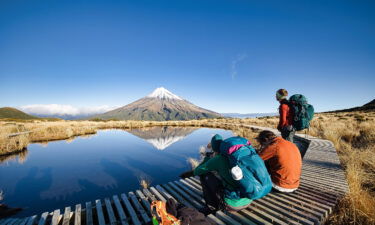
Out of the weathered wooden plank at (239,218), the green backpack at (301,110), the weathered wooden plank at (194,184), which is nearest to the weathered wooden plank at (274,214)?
the weathered wooden plank at (239,218)

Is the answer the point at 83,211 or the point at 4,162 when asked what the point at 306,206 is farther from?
the point at 4,162

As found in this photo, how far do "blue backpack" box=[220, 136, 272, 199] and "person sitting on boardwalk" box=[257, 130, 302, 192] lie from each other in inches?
27.3

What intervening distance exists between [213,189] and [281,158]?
1.36 m

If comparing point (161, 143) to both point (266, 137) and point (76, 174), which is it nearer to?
point (76, 174)

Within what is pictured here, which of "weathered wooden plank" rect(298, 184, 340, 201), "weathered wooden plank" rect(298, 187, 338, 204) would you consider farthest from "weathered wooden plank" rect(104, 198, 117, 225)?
Result: "weathered wooden plank" rect(298, 184, 340, 201)

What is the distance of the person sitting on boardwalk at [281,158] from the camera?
9.97 feet

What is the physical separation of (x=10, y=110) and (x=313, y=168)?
244 m

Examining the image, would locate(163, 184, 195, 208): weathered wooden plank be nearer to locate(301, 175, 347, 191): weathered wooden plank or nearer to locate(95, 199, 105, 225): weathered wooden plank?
locate(95, 199, 105, 225): weathered wooden plank

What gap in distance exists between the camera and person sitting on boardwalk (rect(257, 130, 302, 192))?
120 inches

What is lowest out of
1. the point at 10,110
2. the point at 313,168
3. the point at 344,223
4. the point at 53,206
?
the point at 53,206

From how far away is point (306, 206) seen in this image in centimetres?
320

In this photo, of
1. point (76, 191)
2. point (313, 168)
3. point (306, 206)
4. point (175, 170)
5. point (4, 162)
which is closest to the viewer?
point (306, 206)

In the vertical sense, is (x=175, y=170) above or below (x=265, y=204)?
below

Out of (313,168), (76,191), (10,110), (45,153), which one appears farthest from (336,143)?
(10,110)
